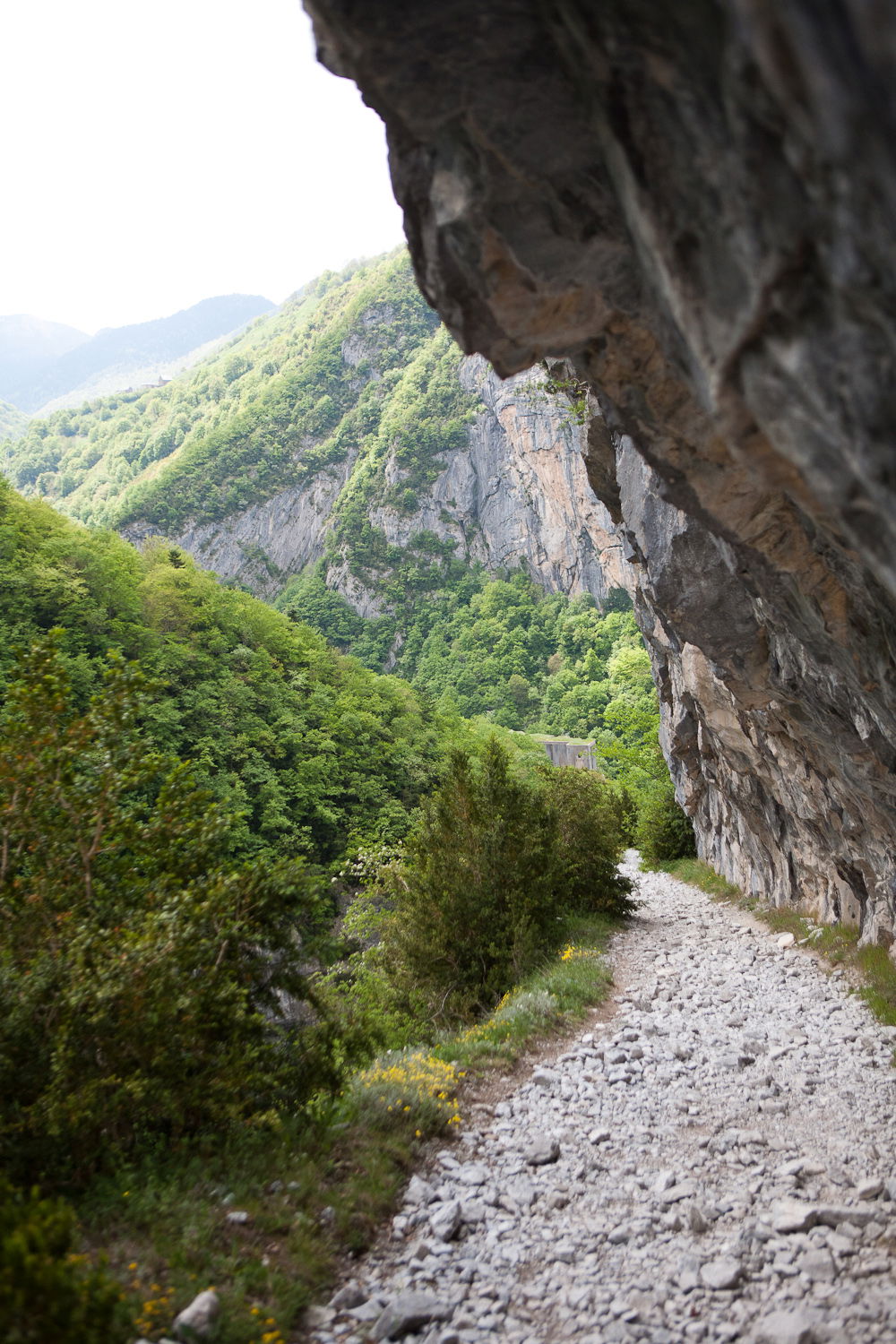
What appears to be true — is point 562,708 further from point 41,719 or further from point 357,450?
point 41,719

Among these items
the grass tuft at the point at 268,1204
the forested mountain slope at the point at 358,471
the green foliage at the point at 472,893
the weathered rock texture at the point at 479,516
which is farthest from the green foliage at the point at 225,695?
the forested mountain slope at the point at 358,471

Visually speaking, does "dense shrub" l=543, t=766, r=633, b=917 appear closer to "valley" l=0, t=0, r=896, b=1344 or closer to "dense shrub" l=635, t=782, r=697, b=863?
"valley" l=0, t=0, r=896, b=1344

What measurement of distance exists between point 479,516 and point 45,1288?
409 feet

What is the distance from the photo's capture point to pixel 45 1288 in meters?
3.19

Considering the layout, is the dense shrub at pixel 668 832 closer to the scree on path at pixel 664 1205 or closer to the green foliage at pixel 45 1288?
the scree on path at pixel 664 1205

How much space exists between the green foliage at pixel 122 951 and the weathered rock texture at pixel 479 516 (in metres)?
84.1

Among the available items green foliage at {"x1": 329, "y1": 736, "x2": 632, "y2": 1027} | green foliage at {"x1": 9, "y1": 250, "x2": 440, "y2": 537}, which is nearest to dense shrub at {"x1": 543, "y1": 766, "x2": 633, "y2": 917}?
green foliage at {"x1": 329, "y1": 736, "x2": 632, "y2": 1027}

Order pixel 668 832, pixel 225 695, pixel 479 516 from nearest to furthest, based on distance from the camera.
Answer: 1. pixel 668 832
2. pixel 225 695
3. pixel 479 516

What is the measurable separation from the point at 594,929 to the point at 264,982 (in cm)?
1082

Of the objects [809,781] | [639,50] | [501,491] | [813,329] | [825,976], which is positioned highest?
[501,491]

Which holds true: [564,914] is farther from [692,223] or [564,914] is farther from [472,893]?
[692,223]

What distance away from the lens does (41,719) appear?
650 centimetres

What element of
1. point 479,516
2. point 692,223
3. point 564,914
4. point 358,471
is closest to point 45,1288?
point 692,223

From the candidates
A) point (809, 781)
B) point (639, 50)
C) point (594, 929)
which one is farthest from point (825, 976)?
point (639, 50)
